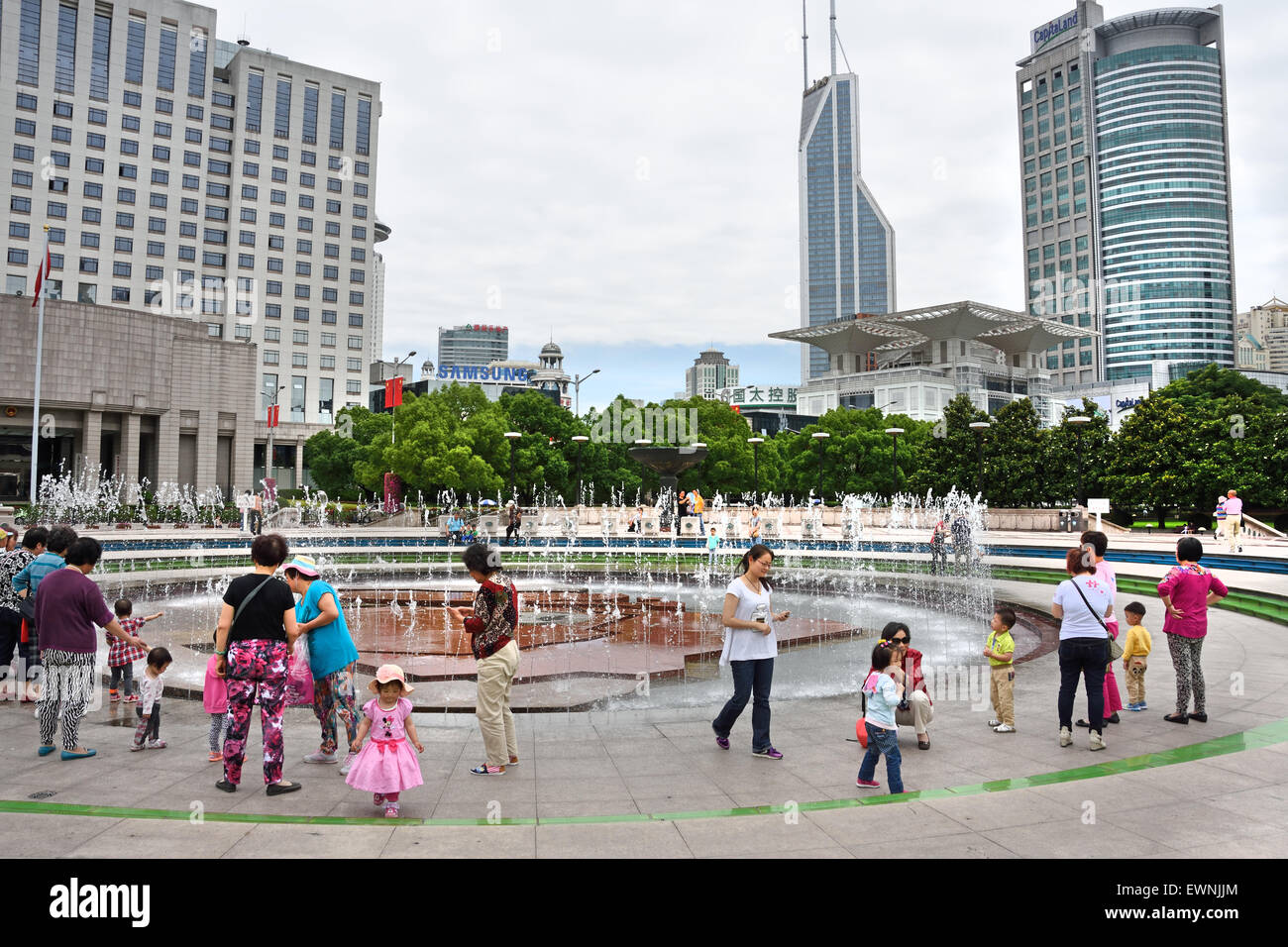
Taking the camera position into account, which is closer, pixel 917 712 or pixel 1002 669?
pixel 917 712

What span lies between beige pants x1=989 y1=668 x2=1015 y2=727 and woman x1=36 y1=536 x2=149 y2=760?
7.42 m

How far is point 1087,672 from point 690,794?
349 centimetres

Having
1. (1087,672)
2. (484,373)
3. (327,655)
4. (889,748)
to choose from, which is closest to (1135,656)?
(1087,672)

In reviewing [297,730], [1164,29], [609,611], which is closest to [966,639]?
[609,611]

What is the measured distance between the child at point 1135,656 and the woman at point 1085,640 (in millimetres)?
1296

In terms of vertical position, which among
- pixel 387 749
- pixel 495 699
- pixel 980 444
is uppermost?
pixel 980 444

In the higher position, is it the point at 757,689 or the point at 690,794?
the point at 757,689

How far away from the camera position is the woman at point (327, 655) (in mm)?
5887

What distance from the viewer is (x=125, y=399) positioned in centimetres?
5441

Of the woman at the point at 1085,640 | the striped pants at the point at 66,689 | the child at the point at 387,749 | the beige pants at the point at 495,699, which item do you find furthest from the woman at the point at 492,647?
the woman at the point at 1085,640

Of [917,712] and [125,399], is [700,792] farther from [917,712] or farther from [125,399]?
[125,399]

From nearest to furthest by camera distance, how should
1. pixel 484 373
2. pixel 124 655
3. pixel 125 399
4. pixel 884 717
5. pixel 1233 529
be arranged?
pixel 884 717, pixel 124 655, pixel 1233 529, pixel 125 399, pixel 484 373

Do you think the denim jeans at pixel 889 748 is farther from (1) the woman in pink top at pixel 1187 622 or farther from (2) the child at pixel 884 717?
(1) the woman in pink top at pixel 1187 622

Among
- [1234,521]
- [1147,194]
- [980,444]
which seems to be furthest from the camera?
[1147,194]
